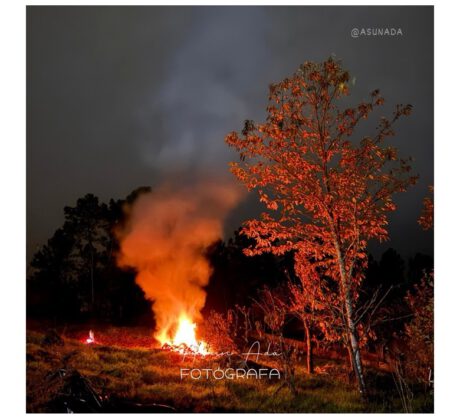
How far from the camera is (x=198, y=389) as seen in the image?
33.4 feet

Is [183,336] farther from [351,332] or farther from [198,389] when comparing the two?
[351,332]

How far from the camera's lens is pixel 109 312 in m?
23.1

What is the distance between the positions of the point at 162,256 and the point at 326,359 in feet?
25.4

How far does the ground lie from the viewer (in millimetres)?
9195

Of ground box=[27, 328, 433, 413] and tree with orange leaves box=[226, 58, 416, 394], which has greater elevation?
Result: tree with orange leaves box=[226, 58, 416, 394]

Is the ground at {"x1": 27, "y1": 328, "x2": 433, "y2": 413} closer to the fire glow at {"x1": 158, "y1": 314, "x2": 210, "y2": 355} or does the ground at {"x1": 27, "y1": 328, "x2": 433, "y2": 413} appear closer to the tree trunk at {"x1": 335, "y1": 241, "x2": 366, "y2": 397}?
the tree trunk at {"x1": 335, "y1": 241, "x2": 366, "y2": 397}

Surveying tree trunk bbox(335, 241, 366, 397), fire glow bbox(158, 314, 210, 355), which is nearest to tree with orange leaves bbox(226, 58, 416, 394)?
tree trunk bbox(335, 241, 366, 397)

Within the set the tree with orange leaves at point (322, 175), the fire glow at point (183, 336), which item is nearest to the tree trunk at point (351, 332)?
the tree with orange leaves at point (322, 175)

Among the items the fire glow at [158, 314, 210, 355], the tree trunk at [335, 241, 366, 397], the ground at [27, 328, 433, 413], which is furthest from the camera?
the fire glow at [158, 314, 210, 355]

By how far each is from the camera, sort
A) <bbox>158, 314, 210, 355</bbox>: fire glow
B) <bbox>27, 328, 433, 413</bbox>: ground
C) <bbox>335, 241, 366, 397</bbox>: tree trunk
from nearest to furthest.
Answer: <bbox>27, 328, 433, 413</bbox>: ground → <bbox>335, 241, 366, 397</bbox>: tree trunk → <bbox>158, 314, 210, 355</bbox>: fire glow

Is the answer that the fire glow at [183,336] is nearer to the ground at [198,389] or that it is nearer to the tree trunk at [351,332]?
the ground at [198,389]

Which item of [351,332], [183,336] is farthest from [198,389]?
[183,336]

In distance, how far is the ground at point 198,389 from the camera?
9.20m
